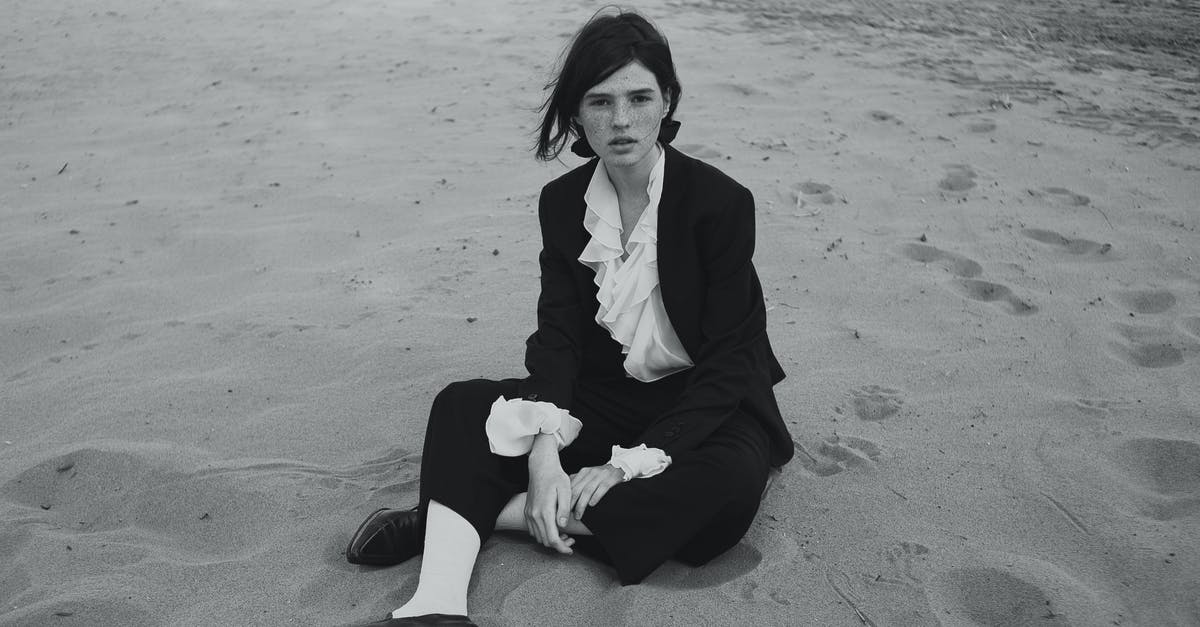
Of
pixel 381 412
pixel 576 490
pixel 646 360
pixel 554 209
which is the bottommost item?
pixel 381 412

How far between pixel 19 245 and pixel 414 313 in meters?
1.93

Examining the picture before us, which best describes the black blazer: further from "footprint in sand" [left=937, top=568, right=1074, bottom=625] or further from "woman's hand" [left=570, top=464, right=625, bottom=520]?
"footprint in sand" [left=937, top=568, right=1074, bottom=625]

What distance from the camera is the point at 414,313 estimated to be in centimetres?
352

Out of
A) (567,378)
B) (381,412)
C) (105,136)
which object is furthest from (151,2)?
(567,378)

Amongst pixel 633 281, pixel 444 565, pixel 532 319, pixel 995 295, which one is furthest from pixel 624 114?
pixel 995 295

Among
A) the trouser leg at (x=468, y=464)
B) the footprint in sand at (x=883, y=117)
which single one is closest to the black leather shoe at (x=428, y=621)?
the trouser leg at (x=468, y=464)

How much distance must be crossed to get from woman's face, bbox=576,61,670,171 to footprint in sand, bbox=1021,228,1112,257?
7.71 feet

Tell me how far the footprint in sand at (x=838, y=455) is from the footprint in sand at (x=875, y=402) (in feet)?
0.50

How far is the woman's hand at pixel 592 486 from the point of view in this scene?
2.14 meters

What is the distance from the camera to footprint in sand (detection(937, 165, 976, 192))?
173 inches

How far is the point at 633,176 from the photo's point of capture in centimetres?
239

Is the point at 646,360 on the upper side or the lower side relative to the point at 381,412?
upper

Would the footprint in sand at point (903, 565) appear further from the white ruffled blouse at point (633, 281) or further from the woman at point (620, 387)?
the white ruffled blouse at point (633, 281)

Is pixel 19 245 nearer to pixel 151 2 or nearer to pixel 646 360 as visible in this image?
pixel 646 360
